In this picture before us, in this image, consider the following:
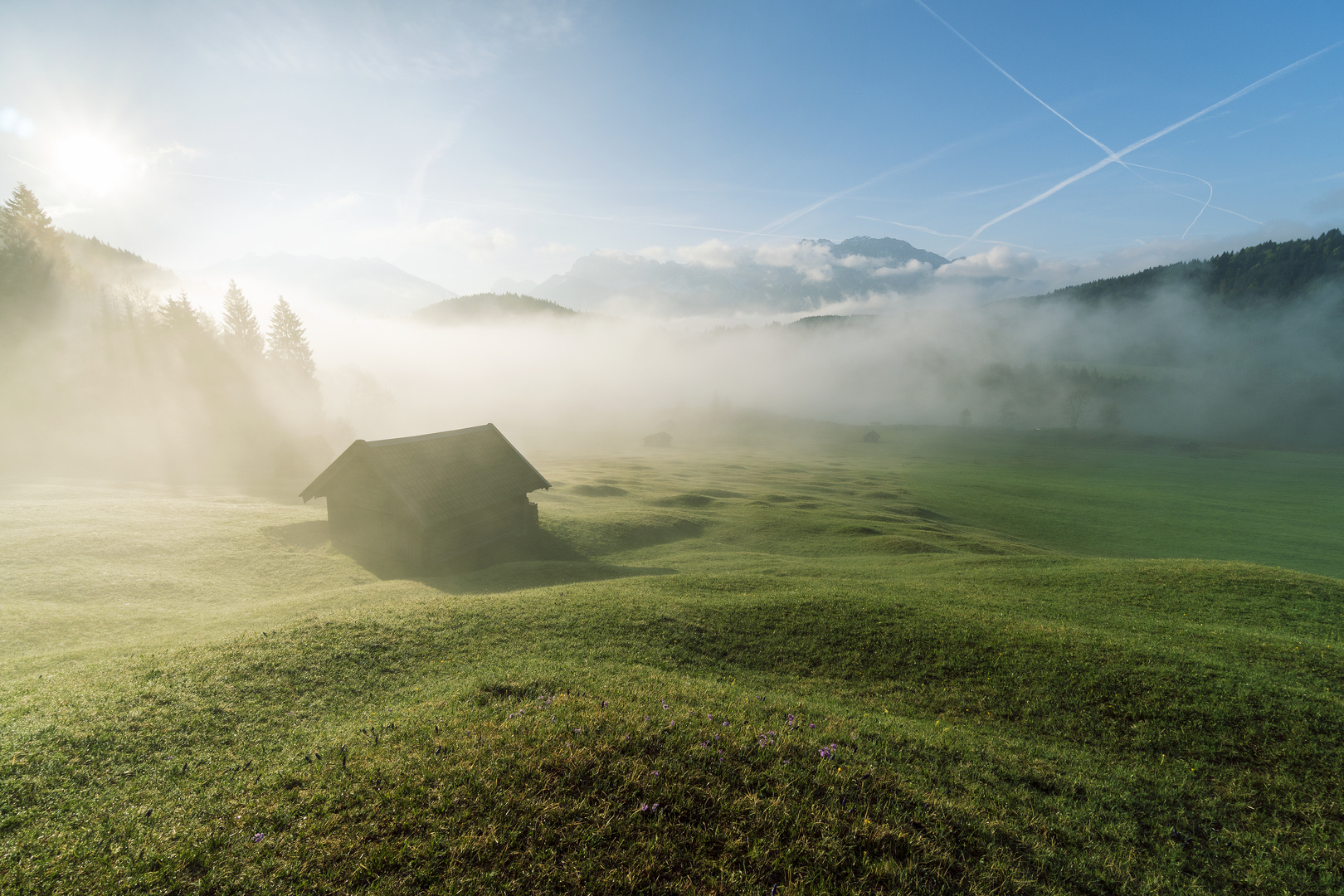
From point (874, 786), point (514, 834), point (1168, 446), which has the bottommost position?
point (1168, 446)

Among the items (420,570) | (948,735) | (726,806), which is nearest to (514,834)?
(726,806)

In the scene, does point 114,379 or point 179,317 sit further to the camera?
point 179,317

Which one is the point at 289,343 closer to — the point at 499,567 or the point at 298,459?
the point at 298,459

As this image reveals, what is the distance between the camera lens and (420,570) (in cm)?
2992

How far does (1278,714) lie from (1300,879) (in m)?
6.08

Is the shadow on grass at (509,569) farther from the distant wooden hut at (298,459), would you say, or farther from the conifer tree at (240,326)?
the conifer tree at (240,326)

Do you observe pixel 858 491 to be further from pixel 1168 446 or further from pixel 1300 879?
pixel 1168 446

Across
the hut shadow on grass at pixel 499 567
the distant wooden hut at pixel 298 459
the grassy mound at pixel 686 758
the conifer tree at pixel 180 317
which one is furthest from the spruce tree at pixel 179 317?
the grassy mound at pixel 686 758

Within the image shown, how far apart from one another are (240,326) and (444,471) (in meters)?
84.4

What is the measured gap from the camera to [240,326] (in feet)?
293

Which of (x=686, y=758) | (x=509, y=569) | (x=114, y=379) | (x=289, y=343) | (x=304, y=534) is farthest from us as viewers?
(x=289, y=343)

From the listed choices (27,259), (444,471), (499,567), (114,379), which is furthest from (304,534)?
(27,259)

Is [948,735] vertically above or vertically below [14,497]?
below

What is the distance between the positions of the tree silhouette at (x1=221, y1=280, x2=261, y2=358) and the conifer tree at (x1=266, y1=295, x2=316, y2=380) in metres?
4.90
